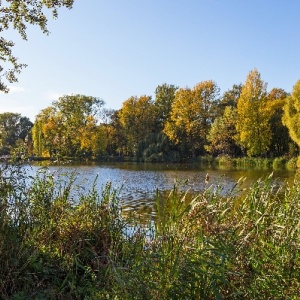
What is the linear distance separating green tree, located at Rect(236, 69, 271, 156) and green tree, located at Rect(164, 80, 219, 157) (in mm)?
9984

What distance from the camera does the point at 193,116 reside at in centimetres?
5091

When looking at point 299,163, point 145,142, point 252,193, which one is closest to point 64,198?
point 252,193

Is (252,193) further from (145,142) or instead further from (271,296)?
(145,142)

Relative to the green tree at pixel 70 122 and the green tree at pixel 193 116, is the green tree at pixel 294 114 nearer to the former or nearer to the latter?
the green tree at pixel 193 116

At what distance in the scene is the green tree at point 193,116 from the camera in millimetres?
50375

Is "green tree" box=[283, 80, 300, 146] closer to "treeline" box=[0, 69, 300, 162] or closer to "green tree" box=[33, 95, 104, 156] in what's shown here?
"treeline" box=[0, 69, 300, 162]

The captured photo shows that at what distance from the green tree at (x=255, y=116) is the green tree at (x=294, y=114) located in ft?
20.3

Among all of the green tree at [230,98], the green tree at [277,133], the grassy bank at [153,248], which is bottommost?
the grassy bank at [153,248]

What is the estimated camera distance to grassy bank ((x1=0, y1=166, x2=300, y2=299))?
3197mm

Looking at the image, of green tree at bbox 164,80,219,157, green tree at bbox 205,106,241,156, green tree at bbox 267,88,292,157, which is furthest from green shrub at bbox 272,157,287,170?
green tree at bbox 164,80,219,157

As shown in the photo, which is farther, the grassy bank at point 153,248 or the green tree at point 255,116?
the green tree at point 255,116

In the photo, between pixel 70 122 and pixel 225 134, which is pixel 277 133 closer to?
pixel 225 134

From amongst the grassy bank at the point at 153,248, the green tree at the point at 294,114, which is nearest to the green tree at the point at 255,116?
the green tree at the point at 294,114

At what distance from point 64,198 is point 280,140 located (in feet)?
135
